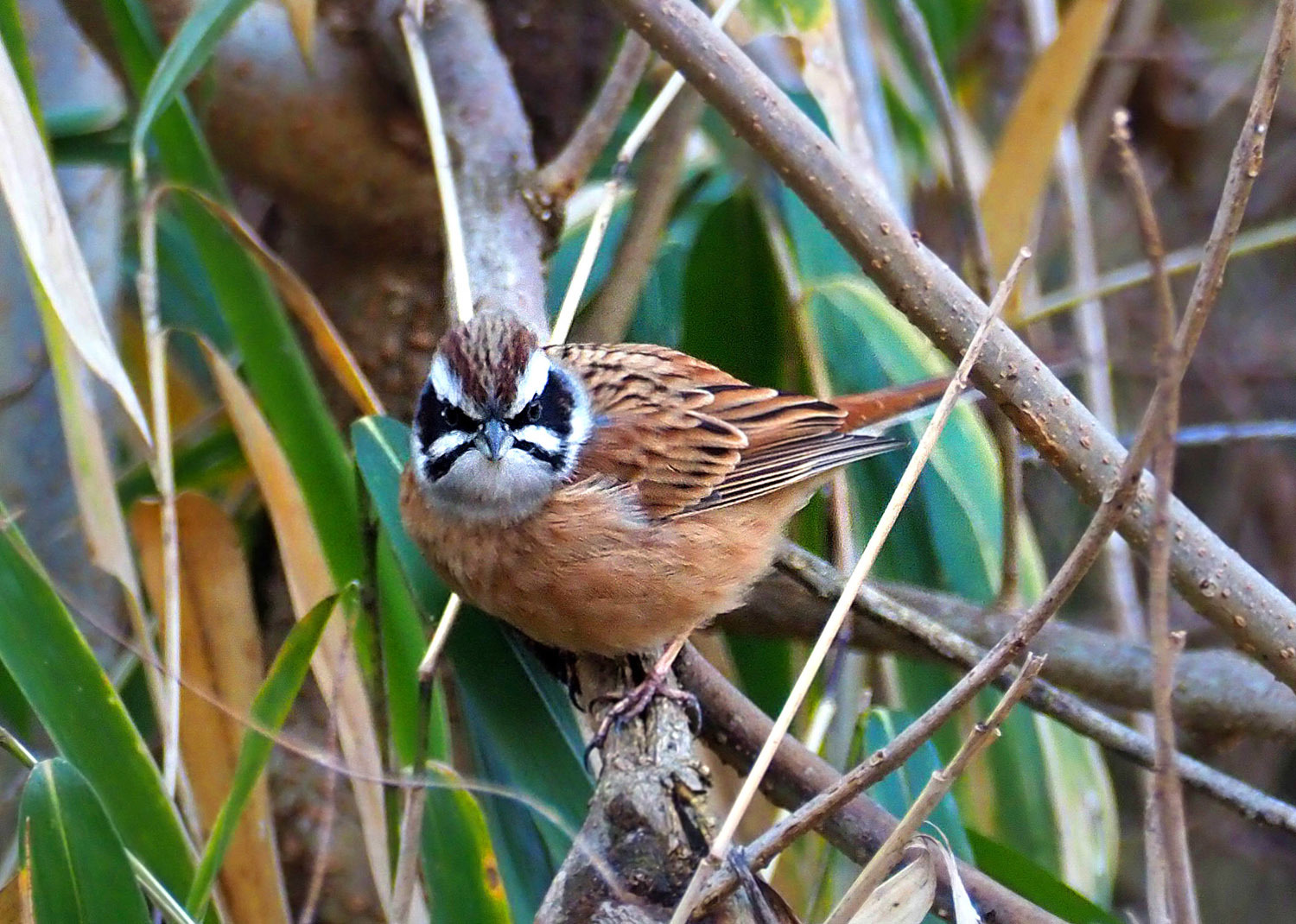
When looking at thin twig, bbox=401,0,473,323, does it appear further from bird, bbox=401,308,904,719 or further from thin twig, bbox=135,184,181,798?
thin twig, bbox=135,184,181,798

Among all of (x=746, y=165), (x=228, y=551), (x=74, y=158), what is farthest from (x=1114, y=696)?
(x=74, y=158)

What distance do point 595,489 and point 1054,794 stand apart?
4.03ft

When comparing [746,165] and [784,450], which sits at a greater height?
[746,165]

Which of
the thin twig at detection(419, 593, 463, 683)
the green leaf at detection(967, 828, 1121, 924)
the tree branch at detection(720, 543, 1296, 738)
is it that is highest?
the thin twig at detection(419, 593, 463, 683)

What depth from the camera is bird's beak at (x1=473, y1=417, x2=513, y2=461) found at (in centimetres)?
241

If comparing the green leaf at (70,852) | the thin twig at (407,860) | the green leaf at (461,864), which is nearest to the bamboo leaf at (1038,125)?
the green leaf at (461,864)

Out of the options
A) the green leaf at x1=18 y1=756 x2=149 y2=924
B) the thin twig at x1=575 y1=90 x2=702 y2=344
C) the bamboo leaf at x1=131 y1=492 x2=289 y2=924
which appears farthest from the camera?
the thin twig at x1=575 y1=90 x2=702 y2=344

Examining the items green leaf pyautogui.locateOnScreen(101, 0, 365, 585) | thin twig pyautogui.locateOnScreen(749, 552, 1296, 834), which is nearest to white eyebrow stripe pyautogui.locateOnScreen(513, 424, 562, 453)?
green leaf pyautogui.locateOnScreen(101, 0, 365, 585)

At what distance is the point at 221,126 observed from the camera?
3.24 m

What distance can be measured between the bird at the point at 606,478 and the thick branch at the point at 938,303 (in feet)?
1.80

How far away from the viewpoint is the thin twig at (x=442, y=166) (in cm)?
236

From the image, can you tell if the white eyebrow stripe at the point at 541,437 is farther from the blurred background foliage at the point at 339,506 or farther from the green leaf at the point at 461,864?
the green leaf at the point at 461,864

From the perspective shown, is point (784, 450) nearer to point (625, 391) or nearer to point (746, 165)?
point (625, 391)

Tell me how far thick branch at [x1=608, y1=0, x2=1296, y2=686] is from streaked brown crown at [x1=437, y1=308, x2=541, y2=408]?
0.52 metres
